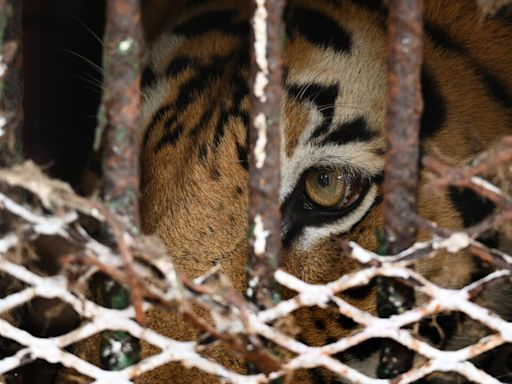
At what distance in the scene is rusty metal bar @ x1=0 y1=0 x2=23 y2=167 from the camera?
84cm

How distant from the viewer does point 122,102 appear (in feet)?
2.66

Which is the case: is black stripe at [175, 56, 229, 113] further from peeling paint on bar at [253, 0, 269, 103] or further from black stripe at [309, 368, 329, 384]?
peeling paint on bar at [253, 0, 269, 103]

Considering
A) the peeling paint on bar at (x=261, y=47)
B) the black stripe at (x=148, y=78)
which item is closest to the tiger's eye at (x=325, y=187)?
the black stripe at (x=148, y=78)

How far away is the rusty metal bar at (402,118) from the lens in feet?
2.68

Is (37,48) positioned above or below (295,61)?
above

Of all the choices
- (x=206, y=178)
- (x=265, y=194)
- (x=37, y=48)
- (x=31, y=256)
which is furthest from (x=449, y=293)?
(x=37, y=48)

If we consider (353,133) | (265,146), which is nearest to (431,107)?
(353,133)

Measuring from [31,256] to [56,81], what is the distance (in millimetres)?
1755

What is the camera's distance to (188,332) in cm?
126

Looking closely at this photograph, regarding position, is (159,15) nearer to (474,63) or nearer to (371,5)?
(371,5)

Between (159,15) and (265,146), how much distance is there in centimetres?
118

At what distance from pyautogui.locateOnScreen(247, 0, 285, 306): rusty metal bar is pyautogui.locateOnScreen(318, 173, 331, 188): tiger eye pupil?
0.58 metres

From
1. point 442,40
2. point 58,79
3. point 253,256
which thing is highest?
point 58,79

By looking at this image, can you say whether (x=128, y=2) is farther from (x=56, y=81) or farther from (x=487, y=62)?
(x=56, y=81)
